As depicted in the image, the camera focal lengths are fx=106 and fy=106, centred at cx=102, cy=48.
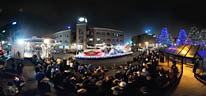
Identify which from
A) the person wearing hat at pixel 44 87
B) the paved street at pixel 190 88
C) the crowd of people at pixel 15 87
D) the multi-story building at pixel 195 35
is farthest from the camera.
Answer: the multi-story building at pixel 195 35

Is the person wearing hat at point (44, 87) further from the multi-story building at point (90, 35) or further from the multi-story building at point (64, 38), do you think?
the multi-story building at point (64, 38)

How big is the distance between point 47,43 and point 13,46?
403 cm

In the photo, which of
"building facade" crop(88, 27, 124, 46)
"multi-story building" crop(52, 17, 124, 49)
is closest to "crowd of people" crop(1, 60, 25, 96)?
"multi-story building" crop(52, 17, 124, 49)

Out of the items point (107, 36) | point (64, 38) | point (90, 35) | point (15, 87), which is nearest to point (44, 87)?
point (15, 87)

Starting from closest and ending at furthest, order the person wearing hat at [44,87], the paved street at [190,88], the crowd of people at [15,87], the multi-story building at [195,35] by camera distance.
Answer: the crowd of people at [15,87] → the paved street at [190,88] → the person wearing hat at [44,87] → the multi-story building at [195,35]

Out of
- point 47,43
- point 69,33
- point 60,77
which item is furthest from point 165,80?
point 69,33

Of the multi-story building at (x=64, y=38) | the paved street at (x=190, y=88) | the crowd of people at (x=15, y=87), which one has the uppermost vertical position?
the multi-story building at (x=64, y=38)

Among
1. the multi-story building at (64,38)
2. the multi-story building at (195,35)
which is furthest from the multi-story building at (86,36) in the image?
the multi-story building at (195,35)

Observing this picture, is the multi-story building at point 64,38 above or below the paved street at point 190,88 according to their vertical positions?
above

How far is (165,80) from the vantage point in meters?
6.87

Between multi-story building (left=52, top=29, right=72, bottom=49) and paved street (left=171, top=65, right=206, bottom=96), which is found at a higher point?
multi-story building (left=52, top=29, right=72, bottom=49)

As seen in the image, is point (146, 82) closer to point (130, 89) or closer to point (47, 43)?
point (130, 89)

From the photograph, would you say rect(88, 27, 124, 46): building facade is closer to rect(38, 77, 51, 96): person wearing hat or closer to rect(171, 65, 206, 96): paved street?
rect(171, 65, 206, 96): paved street

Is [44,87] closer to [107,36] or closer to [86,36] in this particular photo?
[86,36]
